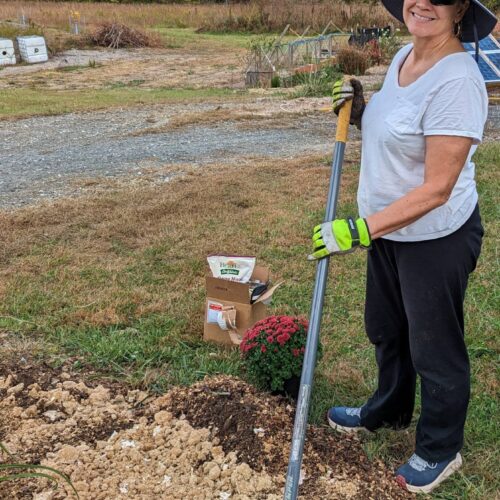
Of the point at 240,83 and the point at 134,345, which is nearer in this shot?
the point at 134,345

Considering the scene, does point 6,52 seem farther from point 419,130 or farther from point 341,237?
point 419,130

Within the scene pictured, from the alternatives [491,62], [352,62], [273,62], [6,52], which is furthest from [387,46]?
[6,52]

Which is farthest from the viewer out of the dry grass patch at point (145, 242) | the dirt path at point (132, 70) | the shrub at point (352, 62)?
the dirt path at point (132, 70)

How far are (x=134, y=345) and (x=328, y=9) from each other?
90.3 feet

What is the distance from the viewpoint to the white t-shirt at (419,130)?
6.01 ft

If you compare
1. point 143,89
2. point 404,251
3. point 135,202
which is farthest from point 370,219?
point 143,89

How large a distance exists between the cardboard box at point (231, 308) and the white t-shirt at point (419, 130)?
1210 mm

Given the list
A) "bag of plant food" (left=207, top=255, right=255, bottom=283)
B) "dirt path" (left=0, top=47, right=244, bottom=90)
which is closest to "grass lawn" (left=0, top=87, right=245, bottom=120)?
"dirt path" (left=0, top=47, right=244, bottom=90)

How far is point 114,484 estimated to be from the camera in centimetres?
229

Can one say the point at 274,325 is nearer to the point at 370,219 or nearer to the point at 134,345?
the point at 134,345

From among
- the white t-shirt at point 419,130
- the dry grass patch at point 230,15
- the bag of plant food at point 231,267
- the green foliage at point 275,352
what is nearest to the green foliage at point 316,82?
the bag of plant food at point 231,267

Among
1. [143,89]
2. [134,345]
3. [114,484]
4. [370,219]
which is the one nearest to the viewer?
[370,219]

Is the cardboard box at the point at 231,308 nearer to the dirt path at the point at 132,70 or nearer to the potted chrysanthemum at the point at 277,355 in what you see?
the potted chrysanthemum at the point at 277,355

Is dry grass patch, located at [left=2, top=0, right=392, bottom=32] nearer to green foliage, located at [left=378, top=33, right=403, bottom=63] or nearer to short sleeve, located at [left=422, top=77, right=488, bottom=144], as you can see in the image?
green foliage, located at [left=378, top=33, right=403, bottom=63]
